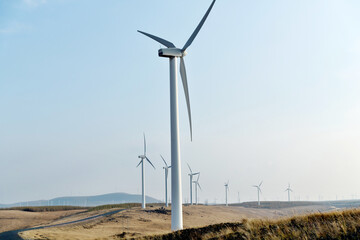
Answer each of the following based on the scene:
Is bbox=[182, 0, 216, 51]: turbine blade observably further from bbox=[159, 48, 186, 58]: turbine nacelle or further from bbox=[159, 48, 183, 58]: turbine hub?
bbox=[159, 48, 183, 58]: turbine hub

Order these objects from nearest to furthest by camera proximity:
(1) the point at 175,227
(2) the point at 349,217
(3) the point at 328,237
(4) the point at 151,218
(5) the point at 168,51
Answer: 1. (3) the point at 328,237
2. (2) the point at 349,217
3. (1) the point at 175,227
4. (5) the point at 168,51
5. (4) the point at 151,218

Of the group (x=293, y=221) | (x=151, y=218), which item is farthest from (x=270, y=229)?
(x=151, y=218)

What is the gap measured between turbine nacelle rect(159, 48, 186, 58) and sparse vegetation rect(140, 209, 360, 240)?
664 inches

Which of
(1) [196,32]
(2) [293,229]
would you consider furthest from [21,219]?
(2) [293,229]

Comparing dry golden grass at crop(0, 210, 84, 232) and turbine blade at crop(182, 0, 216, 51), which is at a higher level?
turbine blade at crop(182, 0, 216, 51)

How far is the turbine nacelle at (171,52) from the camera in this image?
36094 millimetres

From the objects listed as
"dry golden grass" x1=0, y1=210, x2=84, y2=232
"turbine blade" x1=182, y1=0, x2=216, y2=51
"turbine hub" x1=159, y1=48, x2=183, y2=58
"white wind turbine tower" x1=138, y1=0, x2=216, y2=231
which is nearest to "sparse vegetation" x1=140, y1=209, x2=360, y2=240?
"white wind turbine tower" x1=138, y1=0, x2=216, y2=231

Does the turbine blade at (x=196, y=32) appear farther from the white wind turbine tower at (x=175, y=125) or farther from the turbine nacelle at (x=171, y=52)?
the turbine nacelle at (x=171, y=52)

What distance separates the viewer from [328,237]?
17.1 metres

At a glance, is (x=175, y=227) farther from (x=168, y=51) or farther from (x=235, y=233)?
(x=168, y=51)

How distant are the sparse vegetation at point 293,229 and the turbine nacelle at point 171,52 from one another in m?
16.9

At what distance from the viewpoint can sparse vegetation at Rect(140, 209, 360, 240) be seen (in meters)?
17.4

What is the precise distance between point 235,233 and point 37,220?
69.2 meters

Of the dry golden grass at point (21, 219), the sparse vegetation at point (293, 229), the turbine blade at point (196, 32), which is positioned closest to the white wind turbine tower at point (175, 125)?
the turbine blade at point (196, 32)
